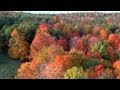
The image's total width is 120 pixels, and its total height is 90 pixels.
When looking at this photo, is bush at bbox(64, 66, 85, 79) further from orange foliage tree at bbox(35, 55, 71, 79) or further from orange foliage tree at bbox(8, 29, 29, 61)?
orange foliage tree at bbox(8, 29, 29, 61)

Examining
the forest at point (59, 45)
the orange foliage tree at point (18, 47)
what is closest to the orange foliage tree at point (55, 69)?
the forest at point (59, 45)

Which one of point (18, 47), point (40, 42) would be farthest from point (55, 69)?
point (18, 47)

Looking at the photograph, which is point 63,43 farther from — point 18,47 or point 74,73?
point 18,47

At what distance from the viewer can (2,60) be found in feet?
12.9

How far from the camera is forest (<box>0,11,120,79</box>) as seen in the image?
3875 millimetres

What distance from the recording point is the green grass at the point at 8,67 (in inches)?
153

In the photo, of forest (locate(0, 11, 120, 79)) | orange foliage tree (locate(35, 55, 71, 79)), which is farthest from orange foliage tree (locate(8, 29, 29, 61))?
orange foliage tree (locate(35, 55, 71, 79))

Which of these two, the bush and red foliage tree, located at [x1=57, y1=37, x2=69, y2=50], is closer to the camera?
the bush

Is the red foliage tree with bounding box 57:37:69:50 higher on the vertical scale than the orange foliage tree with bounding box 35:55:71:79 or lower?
higher

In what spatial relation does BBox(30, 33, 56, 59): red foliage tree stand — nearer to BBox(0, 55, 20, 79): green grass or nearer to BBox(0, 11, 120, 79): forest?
BBox(0, 11, 120, 79): forest
